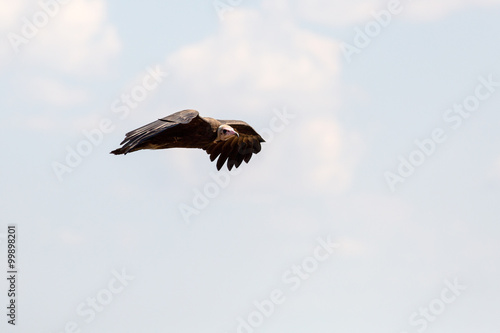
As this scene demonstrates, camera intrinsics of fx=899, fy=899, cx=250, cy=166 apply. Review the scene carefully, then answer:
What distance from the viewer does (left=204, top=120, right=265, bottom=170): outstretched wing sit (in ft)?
90.6

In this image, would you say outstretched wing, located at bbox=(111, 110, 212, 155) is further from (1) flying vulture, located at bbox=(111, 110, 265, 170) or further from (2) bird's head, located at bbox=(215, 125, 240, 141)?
(2) bird's head, located at bbox=(215, 125, 240, 141)

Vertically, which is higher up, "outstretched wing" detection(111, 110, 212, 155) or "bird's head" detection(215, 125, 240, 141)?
"bird's head" detection(215, 125, 240, 141)

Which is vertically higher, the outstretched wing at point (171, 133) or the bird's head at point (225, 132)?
the bird's head at point (225, 132)

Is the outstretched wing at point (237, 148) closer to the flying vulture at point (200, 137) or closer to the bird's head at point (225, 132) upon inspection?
the flying vulture at point (200, 137)

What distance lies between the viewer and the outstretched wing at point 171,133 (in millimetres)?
22656

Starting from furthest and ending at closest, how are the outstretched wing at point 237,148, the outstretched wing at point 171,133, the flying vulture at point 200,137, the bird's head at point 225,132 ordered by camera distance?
the outstretched wing at point 237,148 < the bird's head at point 225,132 < the flying vulture at point 200,137 < the outstretched wing at point 171,133

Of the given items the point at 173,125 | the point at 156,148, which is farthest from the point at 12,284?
the point at 173,125

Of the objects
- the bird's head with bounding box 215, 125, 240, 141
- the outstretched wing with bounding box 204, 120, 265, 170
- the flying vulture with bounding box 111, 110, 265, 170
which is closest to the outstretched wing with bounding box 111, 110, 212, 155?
the flying vulture with bounding box 111, 110, 265, 170

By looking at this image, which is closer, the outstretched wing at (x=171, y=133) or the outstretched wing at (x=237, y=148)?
the outstretched wing at (x=171, y=133)

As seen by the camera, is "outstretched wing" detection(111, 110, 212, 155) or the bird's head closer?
"outstretched wing" detection(111, 110, 212, 155)

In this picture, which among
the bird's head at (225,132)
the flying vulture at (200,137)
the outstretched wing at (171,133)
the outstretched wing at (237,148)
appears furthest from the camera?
the outstretched wing at (237,148)

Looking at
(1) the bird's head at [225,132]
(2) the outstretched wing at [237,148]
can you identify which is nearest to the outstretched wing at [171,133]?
(1) the bird's head at [225,132]

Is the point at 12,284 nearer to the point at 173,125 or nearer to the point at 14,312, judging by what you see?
the point at 14,312

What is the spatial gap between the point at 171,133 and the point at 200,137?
1.29 meters
